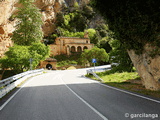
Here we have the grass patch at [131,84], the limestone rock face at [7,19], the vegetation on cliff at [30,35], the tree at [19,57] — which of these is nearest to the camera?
the grass patch at [131,84]

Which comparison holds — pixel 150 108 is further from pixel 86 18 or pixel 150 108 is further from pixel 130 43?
pixel 86 18

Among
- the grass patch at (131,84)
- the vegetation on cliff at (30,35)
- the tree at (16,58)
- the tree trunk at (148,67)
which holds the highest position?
the vegetation on cliff at (30,35)

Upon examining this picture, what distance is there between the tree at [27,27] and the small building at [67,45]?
27.7m

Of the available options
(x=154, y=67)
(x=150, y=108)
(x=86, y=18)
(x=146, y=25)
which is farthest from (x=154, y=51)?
(x=86, y=18)

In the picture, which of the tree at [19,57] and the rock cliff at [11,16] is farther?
the rock cliff at [11,16]

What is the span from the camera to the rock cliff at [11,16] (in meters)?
36.1

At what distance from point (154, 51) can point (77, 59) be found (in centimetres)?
5273

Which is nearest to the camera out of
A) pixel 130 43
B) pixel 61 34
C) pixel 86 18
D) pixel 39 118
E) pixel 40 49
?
pixel 39 118

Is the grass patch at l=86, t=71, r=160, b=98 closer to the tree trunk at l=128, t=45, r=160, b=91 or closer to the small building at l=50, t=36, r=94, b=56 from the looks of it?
the tree trunk at l=128, t=45, r=160, b=91

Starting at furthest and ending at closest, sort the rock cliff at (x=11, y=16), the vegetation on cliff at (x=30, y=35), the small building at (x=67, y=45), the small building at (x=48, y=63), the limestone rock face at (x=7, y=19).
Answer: the small building at (x=67, y=45) → the small building at (x=48, y=63) → the rock cliff at (x=11, y=16) → the limestone rock face at (x=7, y=19) → the vegetation on cliff at (x=30, y=35)

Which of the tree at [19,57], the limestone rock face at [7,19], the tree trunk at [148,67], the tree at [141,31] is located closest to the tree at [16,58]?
the tree at [19,57]

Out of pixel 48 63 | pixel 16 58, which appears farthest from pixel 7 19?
pixel 48 63

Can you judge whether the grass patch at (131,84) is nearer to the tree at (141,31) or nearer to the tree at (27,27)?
the tree at (141,31)

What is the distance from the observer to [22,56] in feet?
93.6
